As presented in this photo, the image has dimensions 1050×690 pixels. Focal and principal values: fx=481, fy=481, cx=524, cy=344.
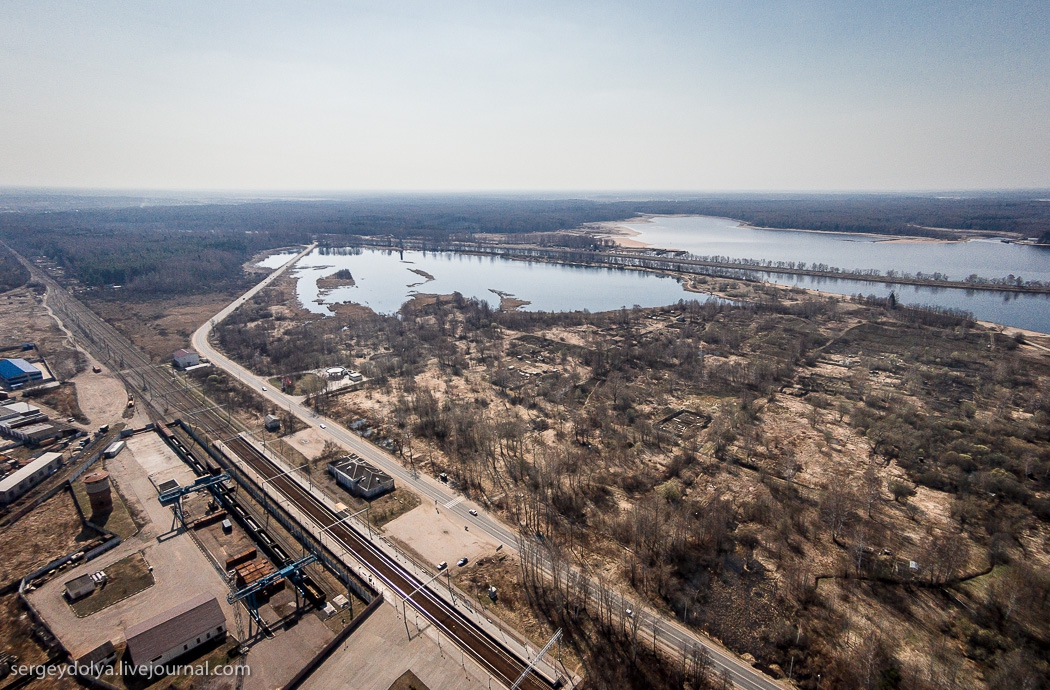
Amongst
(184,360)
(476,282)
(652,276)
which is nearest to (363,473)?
(184,360)

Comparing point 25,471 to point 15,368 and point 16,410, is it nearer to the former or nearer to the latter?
point 16,410

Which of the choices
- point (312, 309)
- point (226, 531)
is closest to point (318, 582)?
point (226, 531)

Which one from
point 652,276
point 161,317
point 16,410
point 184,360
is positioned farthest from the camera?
point 652,276

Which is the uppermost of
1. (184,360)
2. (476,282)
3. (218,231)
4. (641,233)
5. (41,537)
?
(641,233)

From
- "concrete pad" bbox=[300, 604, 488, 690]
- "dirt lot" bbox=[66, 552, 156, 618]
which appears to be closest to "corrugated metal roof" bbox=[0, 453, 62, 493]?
"dirt lot" bbox=[66, 552, 156, 618]

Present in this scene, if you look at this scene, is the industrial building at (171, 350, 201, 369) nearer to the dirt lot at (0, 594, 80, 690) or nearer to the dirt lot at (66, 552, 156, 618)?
the dirt lot at (66, 552, 156, 618)

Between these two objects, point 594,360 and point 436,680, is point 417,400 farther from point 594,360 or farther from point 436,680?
point 436,680

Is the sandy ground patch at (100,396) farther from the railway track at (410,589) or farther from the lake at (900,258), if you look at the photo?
the lake at (900,258)
